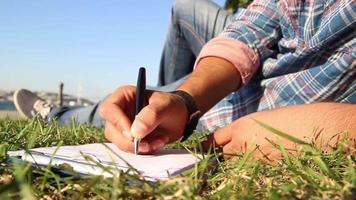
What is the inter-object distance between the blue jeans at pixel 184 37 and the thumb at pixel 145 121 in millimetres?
1915

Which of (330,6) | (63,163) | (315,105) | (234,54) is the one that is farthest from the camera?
(234,54)

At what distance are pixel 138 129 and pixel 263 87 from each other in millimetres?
1490

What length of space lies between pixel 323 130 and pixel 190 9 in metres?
2.41

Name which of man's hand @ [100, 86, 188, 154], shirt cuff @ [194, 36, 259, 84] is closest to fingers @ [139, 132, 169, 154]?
man's hand @ [100, 86, 188, 154]

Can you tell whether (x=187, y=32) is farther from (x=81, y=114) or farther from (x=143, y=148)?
(x=143, y=148)

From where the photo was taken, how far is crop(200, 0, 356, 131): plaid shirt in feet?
7.19

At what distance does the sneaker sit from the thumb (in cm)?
Answer: 334

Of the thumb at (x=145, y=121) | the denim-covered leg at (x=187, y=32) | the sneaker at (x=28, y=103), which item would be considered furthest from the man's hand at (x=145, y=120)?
the sneaker at (x=28, y=103)

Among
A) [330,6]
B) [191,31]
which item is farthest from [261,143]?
[191,31]

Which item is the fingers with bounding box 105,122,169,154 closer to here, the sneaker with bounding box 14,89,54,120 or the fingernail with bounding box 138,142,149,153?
the fingernail with bounding box 138,142,149,153

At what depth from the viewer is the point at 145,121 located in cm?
136

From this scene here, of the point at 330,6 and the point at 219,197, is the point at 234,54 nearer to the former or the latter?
the point at 330,6

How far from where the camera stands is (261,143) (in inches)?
52.5

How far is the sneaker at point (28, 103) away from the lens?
467cm
